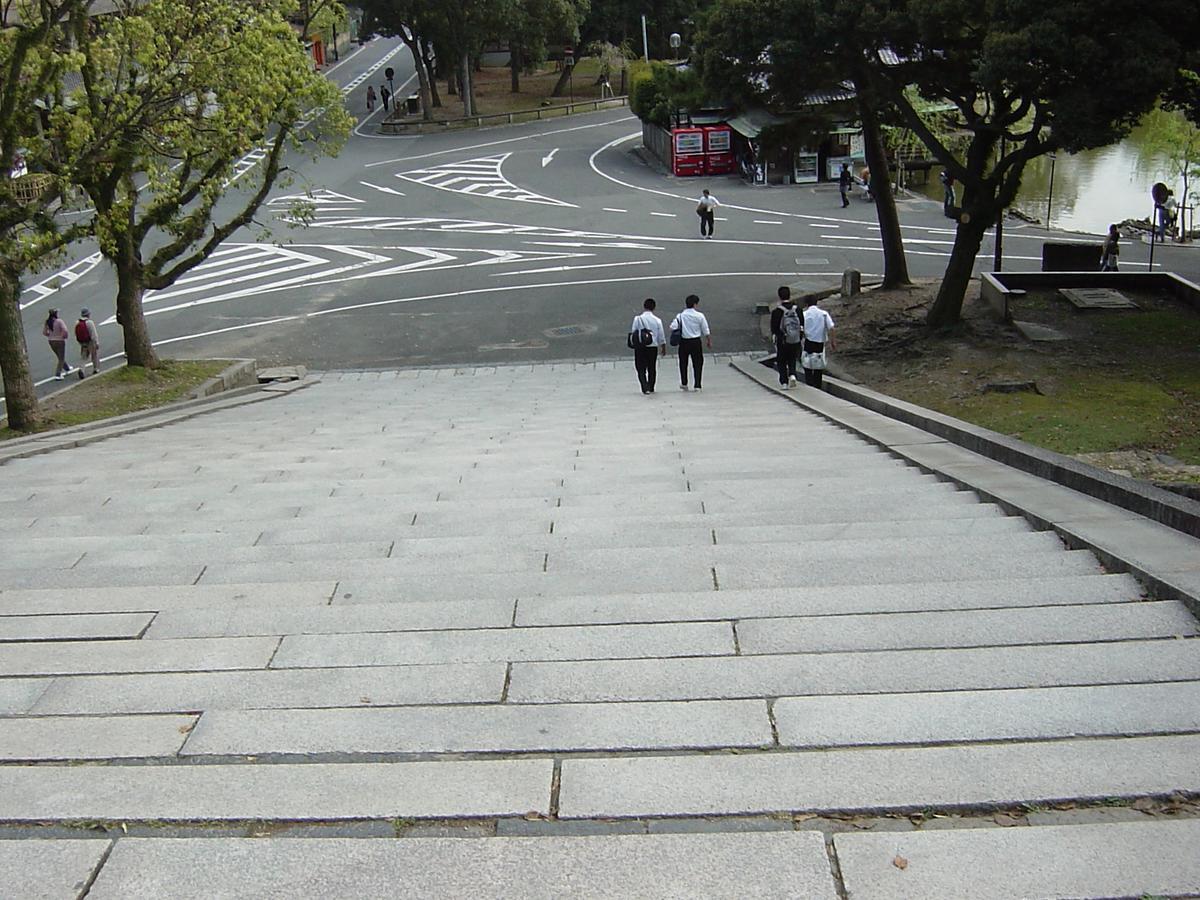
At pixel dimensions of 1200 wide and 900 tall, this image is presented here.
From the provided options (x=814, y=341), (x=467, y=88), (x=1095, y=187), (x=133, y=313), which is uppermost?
(x=467, y=88)

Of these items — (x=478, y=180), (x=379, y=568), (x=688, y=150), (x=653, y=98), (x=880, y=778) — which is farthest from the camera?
(x=653, y=98)

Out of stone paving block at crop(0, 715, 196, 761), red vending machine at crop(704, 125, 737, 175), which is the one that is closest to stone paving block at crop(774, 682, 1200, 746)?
stone paving block at crop(0, 715, 196, 761)

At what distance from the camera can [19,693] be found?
4859 mm

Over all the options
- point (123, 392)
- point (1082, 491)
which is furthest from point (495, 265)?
point (1082, 491)

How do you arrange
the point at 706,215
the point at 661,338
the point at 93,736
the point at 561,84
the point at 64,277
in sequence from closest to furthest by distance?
the point at 93,736, the point at 661,338, the point at 64,277, the point at 706,215, the point at 561,84

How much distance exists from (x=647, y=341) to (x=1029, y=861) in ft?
43.6

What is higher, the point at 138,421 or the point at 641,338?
the point at 641,338

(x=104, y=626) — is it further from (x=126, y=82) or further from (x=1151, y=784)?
(x=126, y=82)

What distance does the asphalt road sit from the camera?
2586cm

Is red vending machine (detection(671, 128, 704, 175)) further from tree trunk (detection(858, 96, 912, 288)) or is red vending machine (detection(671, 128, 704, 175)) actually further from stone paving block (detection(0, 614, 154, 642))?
stone paving block (detection(0, 614, 154, 642))

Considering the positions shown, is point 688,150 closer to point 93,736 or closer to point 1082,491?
point 1082,491

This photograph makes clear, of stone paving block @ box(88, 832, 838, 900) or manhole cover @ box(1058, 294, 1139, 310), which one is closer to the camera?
stone paving block @ box(88, 832, 838, 900)

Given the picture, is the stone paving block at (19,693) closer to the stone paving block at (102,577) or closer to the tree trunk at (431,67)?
the stone paving block at (102,577)

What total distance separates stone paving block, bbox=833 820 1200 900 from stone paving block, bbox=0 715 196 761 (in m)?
2.54
